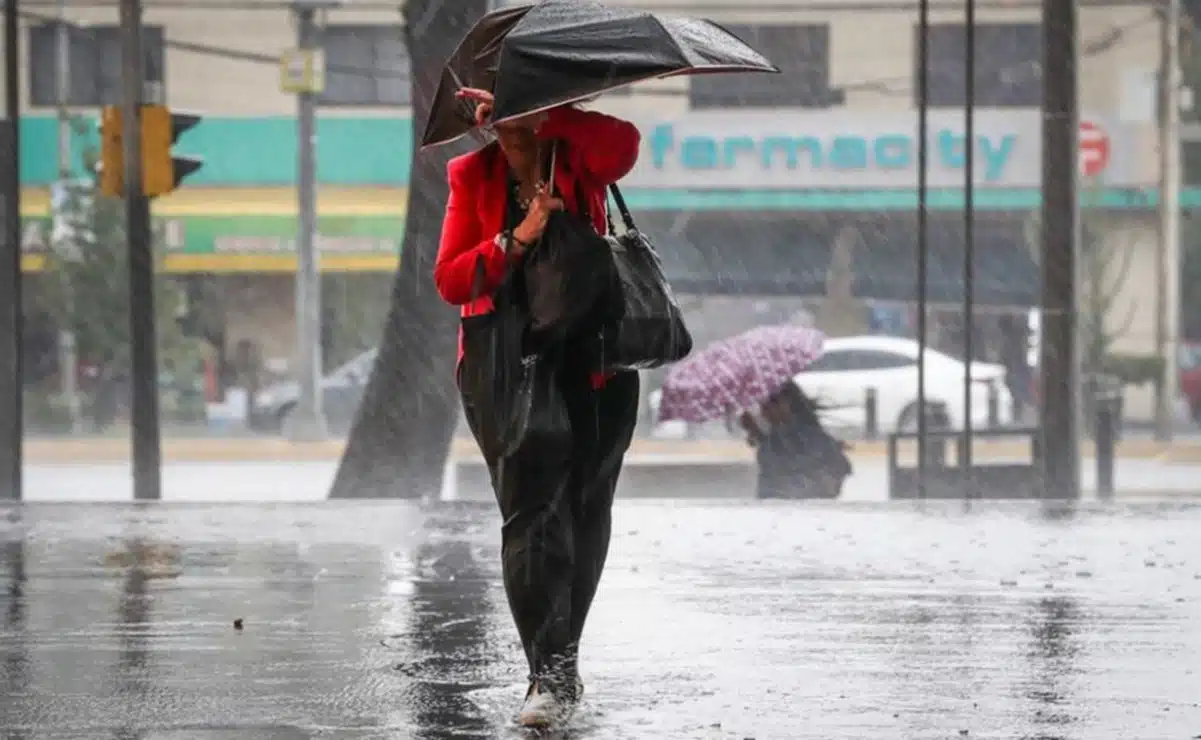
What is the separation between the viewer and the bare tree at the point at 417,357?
13914 mm

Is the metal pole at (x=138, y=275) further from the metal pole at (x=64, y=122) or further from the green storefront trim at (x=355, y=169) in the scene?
the green storefront trim at (x=355, y=169)

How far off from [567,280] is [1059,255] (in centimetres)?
802

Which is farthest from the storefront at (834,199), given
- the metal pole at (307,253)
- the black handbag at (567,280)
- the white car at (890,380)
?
the black handbag at (567,280)

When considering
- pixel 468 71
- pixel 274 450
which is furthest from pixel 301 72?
pixel 468 71

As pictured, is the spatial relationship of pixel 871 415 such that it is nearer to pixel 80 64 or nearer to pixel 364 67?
pixel 364 67

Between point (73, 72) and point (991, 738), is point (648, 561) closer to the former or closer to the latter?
point (991, 738)

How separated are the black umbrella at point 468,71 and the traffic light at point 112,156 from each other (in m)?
7.85

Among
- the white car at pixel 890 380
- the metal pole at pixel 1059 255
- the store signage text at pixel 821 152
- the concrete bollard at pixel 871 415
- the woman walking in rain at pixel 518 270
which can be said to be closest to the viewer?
the woman walking in rain at pixel 518 270

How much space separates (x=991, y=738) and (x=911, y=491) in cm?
922

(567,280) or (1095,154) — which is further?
(1095,154)

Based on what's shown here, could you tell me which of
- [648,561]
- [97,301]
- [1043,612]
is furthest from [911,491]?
[97,301]

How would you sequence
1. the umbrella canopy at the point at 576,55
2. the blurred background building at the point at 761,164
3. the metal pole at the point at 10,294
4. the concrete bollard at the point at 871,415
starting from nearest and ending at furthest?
the umbrella canopy at the point at 576,55
the metal pole at the point at 10,294
the concrete bollard at the point at 871,415
the blurred background building at the point at 761,164

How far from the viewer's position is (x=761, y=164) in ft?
97.8

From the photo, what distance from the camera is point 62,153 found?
93.9 feet
